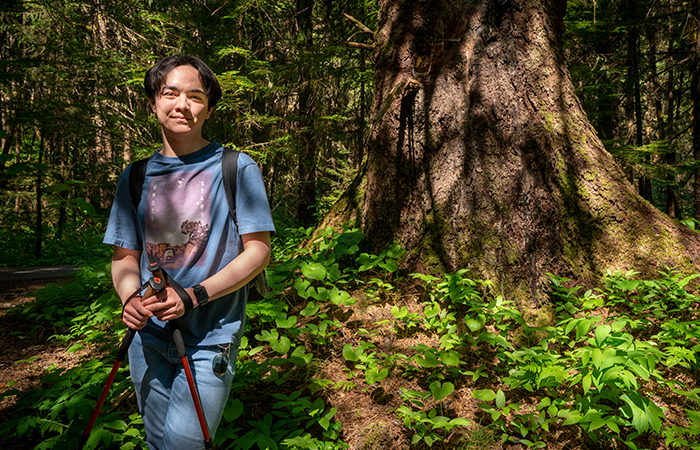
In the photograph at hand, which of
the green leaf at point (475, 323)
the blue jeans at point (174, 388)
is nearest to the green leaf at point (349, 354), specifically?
the green leaf at point (475, 323)

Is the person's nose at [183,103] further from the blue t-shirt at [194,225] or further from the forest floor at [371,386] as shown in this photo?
the forest floor at [371,386]

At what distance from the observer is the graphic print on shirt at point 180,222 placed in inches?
57.9

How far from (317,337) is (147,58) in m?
7.57

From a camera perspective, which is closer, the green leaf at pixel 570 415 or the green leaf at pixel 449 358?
the green leaf at pixel 570 415

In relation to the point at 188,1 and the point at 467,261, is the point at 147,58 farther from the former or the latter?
the point at 467,261

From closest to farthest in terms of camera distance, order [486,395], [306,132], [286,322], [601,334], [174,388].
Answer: [174,388] → [601,334] → [486,395] → [286,322] → [306,132]

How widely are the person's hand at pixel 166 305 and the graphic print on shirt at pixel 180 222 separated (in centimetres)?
20

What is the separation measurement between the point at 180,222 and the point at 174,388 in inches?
25.3

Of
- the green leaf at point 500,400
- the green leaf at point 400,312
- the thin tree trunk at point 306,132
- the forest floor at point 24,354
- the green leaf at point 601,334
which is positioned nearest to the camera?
the green leaf at point 601,334

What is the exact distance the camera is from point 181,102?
1466mm

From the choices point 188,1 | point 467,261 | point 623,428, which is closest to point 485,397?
point 623,428

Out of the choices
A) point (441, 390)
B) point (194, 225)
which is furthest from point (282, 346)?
point (194, 225)

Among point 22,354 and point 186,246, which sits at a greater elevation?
point 186,246

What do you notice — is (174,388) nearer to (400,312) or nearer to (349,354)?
(349,354)
